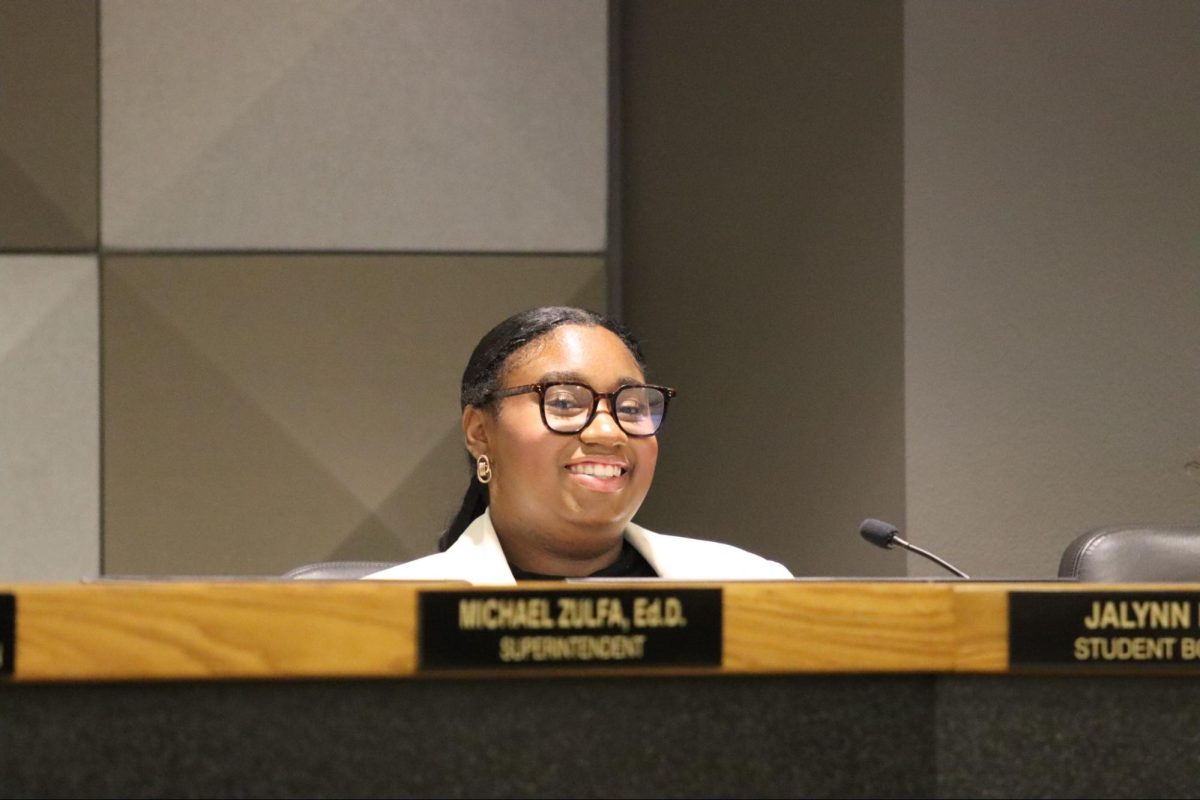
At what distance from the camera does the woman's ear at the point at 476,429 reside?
174cm

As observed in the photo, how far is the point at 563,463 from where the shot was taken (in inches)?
63.6

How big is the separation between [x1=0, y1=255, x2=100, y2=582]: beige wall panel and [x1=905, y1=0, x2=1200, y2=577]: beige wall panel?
5.35 ft

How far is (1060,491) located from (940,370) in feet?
1.12

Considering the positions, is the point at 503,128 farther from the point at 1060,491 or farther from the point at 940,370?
the point at 1060,491

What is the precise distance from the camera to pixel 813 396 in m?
2.47

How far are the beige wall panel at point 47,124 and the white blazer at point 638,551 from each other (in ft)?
4.10

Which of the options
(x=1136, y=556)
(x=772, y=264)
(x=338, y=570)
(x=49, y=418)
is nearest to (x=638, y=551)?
(x=338, y=570)

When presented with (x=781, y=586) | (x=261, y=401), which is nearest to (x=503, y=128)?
(x=261, y=401)

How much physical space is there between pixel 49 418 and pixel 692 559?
4.80 ft

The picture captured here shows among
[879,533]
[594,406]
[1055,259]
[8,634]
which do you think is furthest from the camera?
[1055,259]

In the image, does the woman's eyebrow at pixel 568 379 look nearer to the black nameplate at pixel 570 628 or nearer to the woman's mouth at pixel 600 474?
the woman's mouth at pixel 600 474

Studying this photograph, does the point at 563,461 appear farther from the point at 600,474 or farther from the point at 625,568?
the point at 625,568

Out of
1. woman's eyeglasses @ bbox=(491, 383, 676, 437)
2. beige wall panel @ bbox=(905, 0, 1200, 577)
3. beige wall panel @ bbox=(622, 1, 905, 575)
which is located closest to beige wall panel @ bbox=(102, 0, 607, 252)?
beige wall panel @ bbox=(622, 1, 905, 575)

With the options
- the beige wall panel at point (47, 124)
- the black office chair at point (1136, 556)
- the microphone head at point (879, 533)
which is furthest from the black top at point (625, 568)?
the beige wall panel at point (47, 124)
